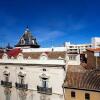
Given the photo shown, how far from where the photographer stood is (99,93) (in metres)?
36.6

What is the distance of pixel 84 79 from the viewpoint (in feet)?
129

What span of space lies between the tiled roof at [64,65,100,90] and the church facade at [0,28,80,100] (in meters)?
1.24

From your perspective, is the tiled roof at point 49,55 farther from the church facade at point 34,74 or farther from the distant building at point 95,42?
the distant building at point 95,42

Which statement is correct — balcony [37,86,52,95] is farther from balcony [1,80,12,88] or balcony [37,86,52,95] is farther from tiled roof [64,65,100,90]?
balcony [1,80,12,88]

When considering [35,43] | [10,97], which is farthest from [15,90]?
[35,43]

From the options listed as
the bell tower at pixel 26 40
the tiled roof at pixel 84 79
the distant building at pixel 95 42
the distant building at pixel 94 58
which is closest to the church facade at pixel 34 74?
the tiled roof at pixel 84 79

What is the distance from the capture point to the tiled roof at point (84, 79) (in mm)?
37719

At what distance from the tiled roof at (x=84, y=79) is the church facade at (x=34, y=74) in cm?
124

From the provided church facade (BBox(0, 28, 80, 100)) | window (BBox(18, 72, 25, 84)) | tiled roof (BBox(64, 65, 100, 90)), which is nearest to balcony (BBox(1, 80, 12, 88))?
church facade (BBox(0, 28, 80, 100))

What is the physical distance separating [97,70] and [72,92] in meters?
5.14

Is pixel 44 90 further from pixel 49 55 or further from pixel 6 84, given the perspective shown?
pixel 6 84

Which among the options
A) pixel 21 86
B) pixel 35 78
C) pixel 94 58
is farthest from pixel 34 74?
pixel 94 58

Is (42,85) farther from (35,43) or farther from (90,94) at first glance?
(35,43)

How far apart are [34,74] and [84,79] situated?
982 cm
